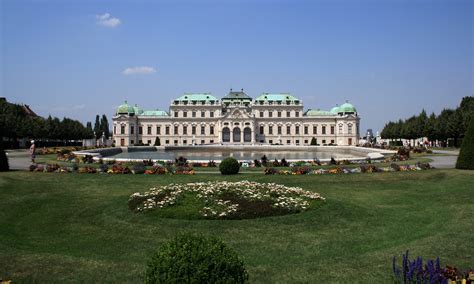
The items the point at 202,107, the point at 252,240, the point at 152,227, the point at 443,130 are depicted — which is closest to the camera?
the point at 252,240

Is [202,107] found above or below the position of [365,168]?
above

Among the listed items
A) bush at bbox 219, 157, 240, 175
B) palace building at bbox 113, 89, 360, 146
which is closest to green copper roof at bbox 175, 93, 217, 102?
palace building at bbox 113, 89, 360, 146

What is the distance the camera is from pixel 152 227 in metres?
13.8

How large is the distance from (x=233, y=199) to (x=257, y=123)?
107 metres

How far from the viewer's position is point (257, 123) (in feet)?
400

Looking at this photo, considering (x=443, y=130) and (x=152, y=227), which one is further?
(x=443, y=130)

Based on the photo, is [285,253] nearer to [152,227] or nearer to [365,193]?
[152,227]

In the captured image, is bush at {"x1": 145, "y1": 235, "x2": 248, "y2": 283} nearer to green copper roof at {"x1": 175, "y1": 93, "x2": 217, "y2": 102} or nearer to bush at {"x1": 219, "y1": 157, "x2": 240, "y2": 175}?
bush at {"x1": 219, "y1": 157, "x2": 240, "y2": 175}

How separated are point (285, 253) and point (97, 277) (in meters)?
4.88

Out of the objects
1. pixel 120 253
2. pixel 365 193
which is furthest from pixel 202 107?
pixel 120 253

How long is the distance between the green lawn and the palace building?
10038 cm

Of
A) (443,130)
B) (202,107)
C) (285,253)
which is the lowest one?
(285,253)

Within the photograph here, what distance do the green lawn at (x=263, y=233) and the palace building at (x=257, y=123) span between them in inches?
3952

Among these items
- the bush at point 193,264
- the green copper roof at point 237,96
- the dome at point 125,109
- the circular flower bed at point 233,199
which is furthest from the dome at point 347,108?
the bush at point 193,264
